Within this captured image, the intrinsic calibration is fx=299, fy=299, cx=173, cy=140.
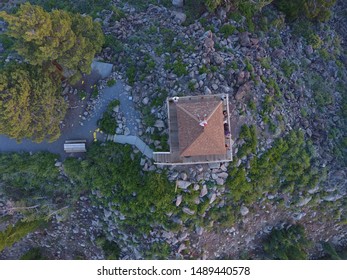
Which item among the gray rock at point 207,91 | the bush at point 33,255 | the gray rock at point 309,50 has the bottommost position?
the bush at point 33,255

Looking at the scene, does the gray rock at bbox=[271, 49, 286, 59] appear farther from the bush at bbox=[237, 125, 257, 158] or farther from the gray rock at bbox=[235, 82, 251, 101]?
the bush at bbox=[237, 125, 257, 158]

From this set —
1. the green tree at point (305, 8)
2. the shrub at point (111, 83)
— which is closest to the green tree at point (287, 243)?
the shrub at point (111, 83)

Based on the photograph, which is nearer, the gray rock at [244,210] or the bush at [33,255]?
the gray rock at [244,210]

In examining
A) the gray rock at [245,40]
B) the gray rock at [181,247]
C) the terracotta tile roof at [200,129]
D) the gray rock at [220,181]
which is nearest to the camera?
the terracotta tile roof at [200,129]

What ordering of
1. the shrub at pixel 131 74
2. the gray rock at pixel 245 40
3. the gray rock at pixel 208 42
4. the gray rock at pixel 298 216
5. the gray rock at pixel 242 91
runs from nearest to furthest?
the gray rock at pixel 242 91, the gray rock at pixel 208 42, the shrub at pixel 131 74, the gray rock at pixel 245 40, the gray rock at pixel 298 216

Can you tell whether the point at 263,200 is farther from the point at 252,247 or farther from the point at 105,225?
the point at 105,225

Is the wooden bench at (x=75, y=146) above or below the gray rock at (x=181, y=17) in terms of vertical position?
below

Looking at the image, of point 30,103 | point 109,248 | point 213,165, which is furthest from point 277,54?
point 109,248

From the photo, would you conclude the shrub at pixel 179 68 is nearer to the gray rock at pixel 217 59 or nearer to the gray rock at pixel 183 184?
the gray rock at pixel 217 59
